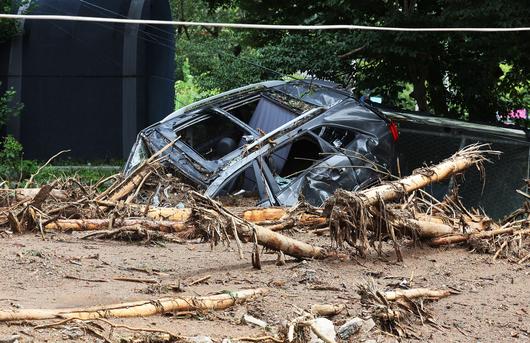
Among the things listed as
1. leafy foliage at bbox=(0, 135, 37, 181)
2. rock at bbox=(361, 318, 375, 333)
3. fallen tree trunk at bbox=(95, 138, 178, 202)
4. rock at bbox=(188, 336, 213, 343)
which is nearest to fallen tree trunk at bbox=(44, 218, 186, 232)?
fallen tree trunk at bbox=(95, 138, 178, 202)

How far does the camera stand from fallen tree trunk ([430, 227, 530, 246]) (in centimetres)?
896

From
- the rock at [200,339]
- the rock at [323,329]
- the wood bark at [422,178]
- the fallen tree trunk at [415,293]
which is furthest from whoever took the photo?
the wood bark at [422,178]

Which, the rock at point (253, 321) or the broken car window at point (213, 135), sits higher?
the rock at point (253, 321)

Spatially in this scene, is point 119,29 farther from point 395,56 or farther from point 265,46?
point 395,56

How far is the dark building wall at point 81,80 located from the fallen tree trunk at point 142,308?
1319cm

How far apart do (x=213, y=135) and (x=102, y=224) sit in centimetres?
369

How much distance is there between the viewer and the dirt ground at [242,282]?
18.6 feet

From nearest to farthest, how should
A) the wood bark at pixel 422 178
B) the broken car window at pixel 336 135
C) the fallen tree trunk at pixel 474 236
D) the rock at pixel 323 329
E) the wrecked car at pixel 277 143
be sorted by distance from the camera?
the rock at pixel 323 329
the wood bark at pixel 422 178
the fallen tree trunk at pixel 474 236
the wrecked car at pixel 277 143
the broken car window at pixel 336 135

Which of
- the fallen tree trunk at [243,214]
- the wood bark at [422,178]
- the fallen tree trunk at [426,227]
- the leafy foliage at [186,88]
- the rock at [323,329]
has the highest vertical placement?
the wood bark at [422,178]

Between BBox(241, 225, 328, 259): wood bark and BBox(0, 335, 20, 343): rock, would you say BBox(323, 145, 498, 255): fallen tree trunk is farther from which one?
BBox(0, 335, 20, 343): rock

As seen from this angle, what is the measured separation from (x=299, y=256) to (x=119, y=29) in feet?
40.4

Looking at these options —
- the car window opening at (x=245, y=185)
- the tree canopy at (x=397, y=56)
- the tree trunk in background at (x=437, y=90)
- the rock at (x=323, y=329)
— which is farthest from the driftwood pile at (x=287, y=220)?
the tree trunk in background at (x=437, y=90)

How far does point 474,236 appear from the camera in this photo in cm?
Answer: 906

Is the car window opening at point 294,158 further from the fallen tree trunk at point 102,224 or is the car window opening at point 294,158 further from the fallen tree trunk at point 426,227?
the fallen tree trunk at point 426,227
